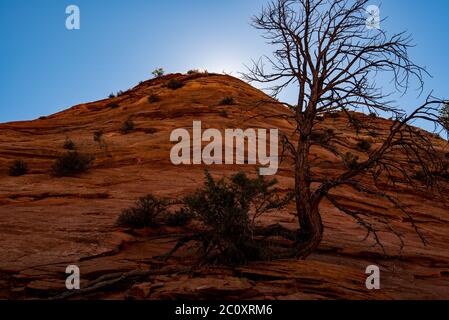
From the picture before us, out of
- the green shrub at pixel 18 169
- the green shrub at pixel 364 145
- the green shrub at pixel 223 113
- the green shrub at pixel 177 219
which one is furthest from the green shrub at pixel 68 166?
the green shrub at pixel 364 145

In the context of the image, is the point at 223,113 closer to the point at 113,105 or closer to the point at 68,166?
the point at 113,105

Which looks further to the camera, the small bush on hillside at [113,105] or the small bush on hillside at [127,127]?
the small bush on hillside at [113,105]

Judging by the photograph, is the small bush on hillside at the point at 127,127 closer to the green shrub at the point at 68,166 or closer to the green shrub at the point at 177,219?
the green shrub at the point at 68,166

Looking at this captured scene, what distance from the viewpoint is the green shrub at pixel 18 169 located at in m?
11.2

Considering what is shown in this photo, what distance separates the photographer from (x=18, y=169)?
11242 millimetres

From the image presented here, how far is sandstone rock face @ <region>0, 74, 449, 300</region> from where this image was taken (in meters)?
4.54

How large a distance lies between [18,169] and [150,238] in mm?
7026

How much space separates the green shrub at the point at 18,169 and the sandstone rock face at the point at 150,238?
0.29 meters

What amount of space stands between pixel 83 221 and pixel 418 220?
378 inches

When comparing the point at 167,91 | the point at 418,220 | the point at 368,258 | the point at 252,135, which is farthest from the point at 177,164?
the point at 167,91

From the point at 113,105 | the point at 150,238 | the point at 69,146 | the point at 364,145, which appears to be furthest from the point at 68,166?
the point at 364,145

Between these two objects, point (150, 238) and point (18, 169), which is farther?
point (18, 169)

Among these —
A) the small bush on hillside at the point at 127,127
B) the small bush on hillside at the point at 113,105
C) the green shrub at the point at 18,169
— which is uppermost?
the small bush on hillside at the point at 113,105

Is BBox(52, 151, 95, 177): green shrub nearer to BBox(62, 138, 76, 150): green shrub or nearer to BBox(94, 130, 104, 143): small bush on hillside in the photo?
BBox(62, 138, 76, 150): green shrub
